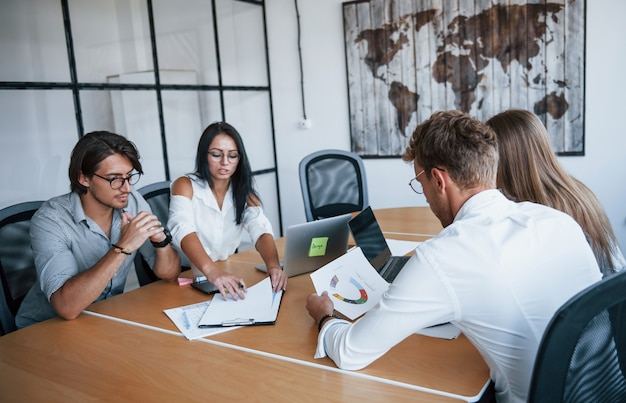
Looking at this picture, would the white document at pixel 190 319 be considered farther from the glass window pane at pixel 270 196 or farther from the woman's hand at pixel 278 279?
the glass window pane at pixel 270 196

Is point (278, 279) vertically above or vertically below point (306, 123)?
below

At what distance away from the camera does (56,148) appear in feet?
10.1

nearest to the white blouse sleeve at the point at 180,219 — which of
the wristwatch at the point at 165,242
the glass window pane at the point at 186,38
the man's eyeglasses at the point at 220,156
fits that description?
the wristwatch at the point at 165,242

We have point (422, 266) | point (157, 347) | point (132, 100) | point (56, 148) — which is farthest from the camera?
point (132, 100)

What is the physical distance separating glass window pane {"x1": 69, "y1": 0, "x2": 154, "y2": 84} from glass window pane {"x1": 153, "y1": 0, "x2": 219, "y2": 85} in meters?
0.13

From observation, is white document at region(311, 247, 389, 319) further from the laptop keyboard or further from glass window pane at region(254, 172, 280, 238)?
glass window pane at region(254, 172, 280, 238)

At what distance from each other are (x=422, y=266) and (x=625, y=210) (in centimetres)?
317

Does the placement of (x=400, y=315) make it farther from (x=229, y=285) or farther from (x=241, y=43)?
(x=241, y=43)

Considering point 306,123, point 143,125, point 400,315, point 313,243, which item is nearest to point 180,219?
point 313,243

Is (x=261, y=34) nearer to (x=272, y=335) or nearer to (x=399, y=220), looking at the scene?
(x=399, y=220)

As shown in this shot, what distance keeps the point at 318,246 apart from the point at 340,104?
2.72m

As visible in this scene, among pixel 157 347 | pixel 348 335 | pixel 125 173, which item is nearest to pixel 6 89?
pixel 125 173

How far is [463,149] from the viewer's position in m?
1.16

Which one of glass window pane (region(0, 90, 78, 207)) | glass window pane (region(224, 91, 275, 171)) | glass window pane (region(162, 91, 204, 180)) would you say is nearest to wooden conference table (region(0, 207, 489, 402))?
glass window pane (region(0, 90, 78, 207))
